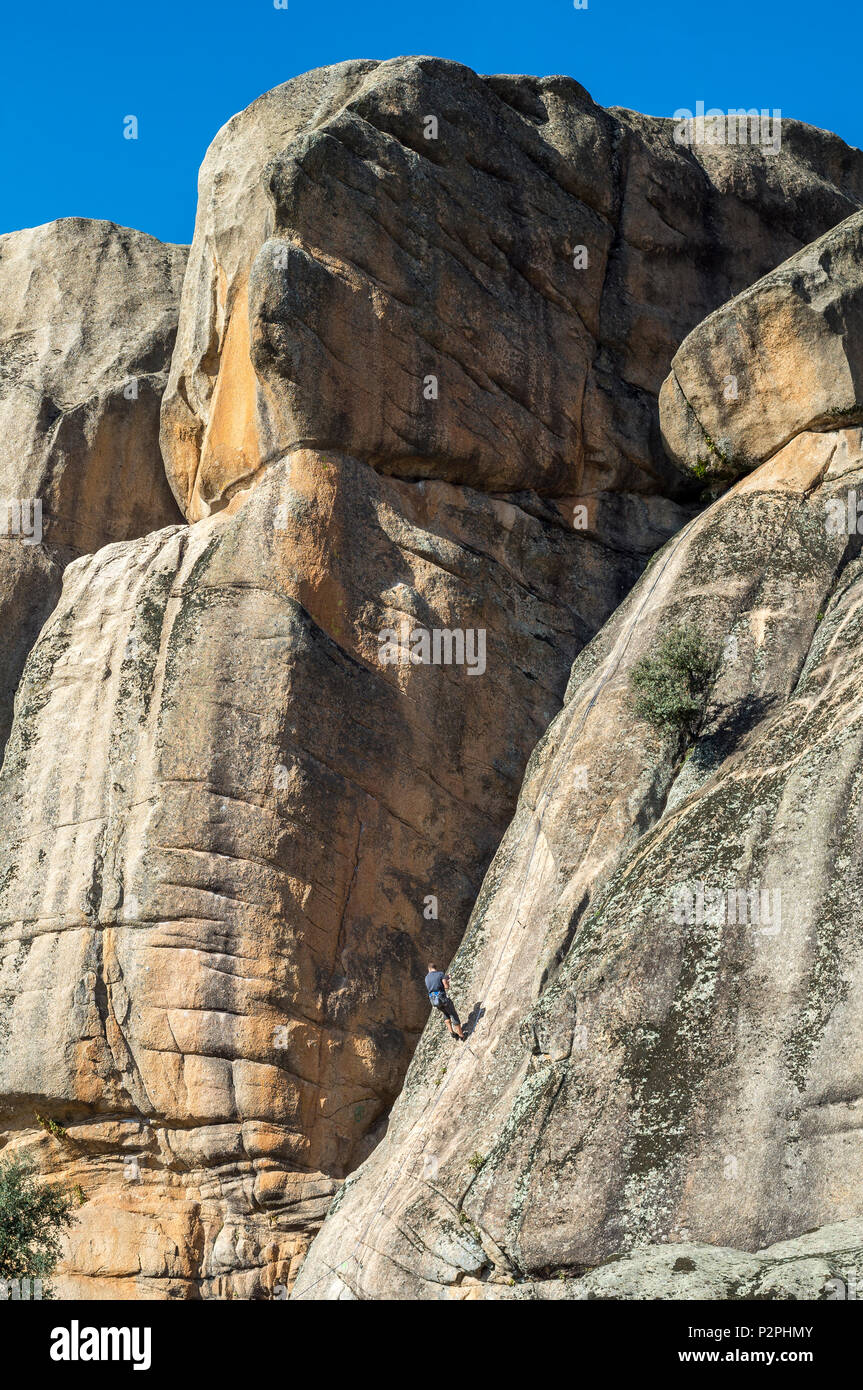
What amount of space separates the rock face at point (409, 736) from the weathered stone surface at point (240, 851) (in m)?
0.05

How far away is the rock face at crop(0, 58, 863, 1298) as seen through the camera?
54.2 ft

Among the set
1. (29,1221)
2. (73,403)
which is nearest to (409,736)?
(29,1221)

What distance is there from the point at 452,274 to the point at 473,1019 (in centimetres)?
1187

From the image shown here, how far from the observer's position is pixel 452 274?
84.2ft

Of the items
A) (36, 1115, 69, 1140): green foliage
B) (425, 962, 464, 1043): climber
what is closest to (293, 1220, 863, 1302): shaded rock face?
(425, 962, 464, 1043): climber

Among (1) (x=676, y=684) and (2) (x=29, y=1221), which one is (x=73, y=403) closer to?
(1) (x=676, y=684)

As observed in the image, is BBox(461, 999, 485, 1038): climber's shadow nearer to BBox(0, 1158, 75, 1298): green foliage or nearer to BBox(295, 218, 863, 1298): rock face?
BBox(295, 218, 863, 1298): rock face

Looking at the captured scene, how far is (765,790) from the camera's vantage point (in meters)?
17.0

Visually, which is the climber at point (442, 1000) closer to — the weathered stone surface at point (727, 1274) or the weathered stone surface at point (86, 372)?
the weathered stone surface at point (727, 1274)

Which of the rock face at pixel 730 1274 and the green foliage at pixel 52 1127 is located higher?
the green foliage at pixel 52 1127

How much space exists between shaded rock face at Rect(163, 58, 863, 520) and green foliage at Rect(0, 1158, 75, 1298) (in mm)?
10071

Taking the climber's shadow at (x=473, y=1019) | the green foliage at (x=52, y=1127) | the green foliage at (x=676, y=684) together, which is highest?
the green foliage at (x=676, y=684)

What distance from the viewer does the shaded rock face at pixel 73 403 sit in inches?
1129

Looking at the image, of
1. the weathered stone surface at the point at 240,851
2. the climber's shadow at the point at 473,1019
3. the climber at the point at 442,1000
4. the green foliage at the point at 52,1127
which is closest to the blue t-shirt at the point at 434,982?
the climber at the point at 442,1000
